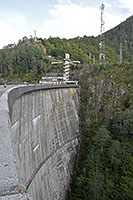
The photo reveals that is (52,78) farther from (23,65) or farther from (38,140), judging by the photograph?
(38,140)

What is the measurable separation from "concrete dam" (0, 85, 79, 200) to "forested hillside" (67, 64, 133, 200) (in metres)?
1.73

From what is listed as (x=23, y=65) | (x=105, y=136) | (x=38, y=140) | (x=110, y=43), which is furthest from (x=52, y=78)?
(x=110, y=43)

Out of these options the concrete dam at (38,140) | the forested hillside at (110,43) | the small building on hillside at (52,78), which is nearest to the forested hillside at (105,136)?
the concrete dam at (38,140)

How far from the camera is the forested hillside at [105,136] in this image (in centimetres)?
1508

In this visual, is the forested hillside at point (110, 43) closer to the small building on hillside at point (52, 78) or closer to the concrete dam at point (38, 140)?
the small building on hillside at point (52, 78)

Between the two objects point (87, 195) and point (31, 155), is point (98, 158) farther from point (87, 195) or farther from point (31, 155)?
point (31, 155)

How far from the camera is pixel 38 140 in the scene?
12.3 m

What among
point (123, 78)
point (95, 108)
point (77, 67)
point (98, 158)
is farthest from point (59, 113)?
point (77, 67)

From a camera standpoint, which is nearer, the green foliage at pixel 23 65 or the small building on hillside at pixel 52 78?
the small building on hillside at pixel 52 78

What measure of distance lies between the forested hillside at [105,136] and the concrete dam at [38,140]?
5.66 ft

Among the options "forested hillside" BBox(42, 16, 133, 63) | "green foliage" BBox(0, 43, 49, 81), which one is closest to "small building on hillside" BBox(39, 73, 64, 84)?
"green foliage" BBox(0, 43, 49, 81)

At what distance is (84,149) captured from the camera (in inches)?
854

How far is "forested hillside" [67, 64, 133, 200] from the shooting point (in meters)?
15.1

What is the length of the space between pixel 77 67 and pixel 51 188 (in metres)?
25.6
